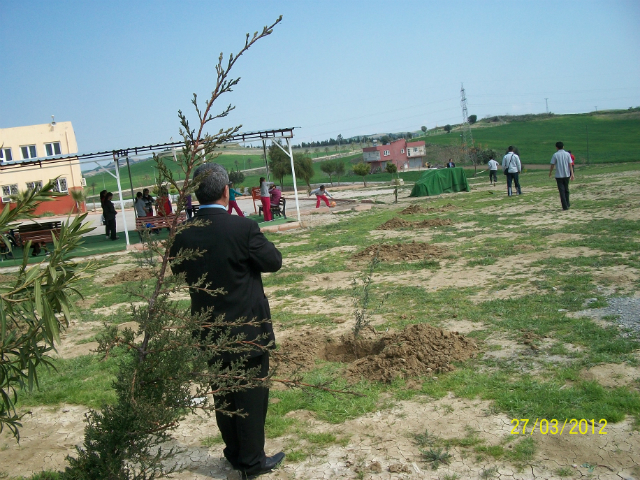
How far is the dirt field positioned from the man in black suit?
363mm

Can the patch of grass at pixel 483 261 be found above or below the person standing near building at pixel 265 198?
below

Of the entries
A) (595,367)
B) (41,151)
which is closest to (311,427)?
(595,367)

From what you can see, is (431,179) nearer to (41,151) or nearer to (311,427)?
(311,427)

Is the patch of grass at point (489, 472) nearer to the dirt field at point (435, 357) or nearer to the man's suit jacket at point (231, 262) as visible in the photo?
the dirt field at point (435, 357)

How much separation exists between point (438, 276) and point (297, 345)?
3.53 m

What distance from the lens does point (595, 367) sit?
441 centimetres

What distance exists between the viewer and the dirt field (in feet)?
11.2

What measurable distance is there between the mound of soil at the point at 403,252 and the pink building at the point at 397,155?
70.2 meters

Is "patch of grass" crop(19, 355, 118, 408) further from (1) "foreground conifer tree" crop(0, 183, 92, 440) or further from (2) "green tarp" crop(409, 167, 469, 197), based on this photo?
(2) "green tarp" crop(409, 167, 469, 197)

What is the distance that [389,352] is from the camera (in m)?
5.02

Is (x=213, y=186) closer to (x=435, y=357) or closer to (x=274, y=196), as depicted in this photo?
(x=435, y=357)

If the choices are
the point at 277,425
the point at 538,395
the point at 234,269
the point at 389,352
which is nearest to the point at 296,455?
the point at 277,425

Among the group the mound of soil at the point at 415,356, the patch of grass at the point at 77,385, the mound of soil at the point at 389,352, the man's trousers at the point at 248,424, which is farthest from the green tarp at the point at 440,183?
Result: the man's trousers at the point at 248,424

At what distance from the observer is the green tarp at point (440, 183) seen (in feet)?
86.4
